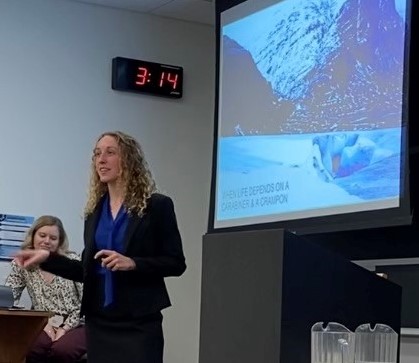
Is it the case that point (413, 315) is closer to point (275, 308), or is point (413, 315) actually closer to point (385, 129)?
point (385, 129)

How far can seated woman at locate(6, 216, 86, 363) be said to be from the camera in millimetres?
4465

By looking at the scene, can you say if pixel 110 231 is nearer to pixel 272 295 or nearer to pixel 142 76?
pixel 272 295

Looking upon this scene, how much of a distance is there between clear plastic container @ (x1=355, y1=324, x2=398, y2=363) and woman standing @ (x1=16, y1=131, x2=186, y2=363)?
3.62 feet

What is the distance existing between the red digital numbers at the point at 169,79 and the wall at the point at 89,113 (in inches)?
3.9

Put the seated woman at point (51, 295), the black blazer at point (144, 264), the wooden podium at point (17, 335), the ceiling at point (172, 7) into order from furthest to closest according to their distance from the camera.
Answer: the ceiling at point (172, 7) < the seated woman at point (51, 295) < the wooden podium at point (17, 335) < the black blazer at point (144, 264)

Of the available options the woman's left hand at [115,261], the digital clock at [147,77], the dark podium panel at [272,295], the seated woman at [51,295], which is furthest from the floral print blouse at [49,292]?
the dark podium panel at [272,295]

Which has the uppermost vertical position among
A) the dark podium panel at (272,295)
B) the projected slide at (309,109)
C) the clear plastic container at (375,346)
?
the projected slide at (309,109)

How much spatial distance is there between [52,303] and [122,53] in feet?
5.41

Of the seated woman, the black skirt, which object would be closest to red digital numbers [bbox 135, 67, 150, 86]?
the seated woman

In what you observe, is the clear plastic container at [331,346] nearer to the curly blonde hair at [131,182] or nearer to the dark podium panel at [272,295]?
the dark podium panel at [272,295]

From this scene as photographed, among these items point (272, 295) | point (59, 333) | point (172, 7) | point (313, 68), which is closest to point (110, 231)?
point (313, 68)

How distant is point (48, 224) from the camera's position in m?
4.77

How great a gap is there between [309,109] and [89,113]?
6.89ft

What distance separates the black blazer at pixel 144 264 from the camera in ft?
9.32
